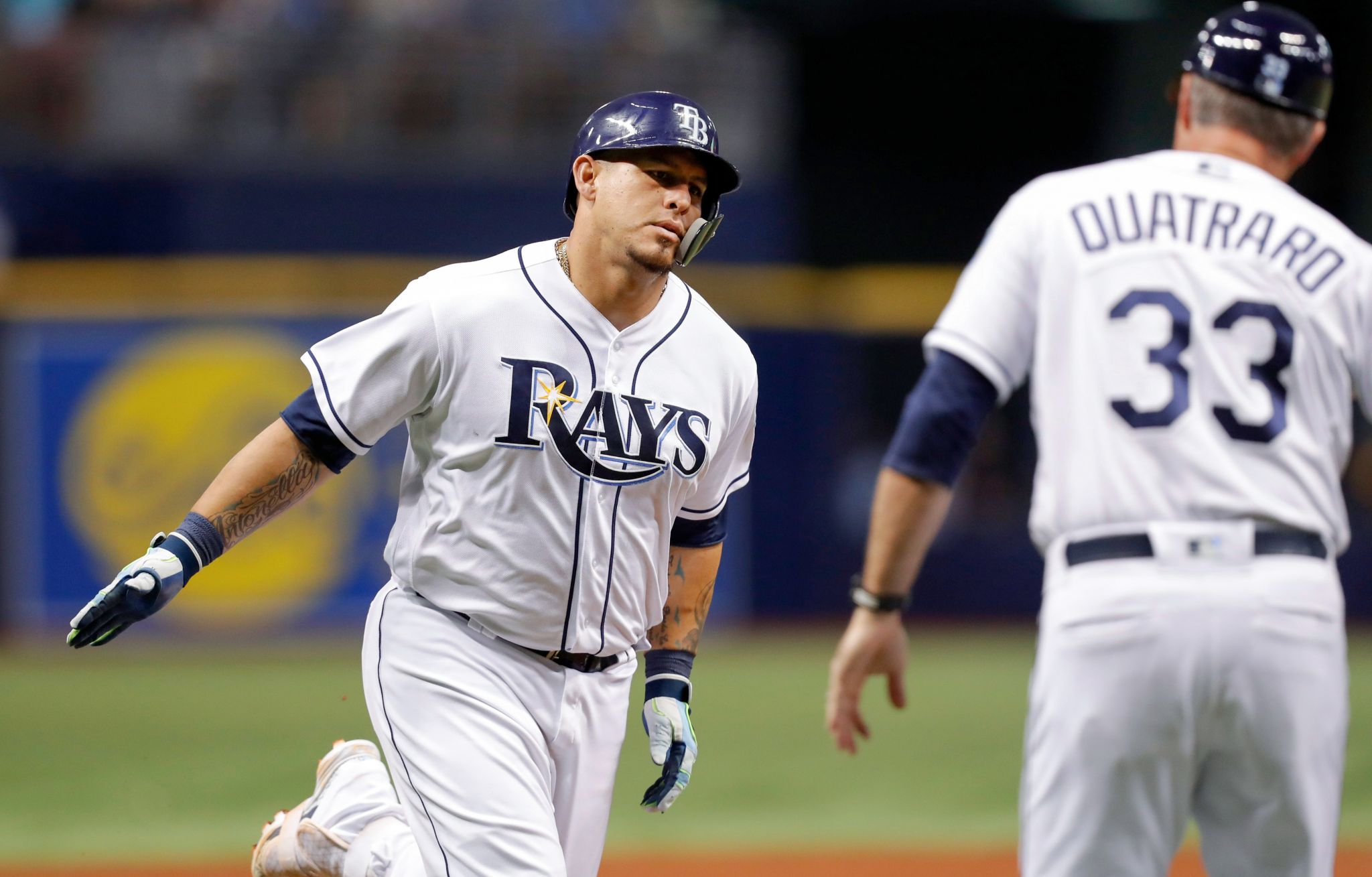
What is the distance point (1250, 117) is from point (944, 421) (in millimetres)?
781

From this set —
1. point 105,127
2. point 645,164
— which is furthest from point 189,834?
point 105,127

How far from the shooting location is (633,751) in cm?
863

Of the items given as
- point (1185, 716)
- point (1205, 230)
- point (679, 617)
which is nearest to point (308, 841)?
point (679, 617)

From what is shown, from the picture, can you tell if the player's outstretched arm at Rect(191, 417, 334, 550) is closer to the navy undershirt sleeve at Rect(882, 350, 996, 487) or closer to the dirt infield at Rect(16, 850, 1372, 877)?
the navy undershirt sleeve at Rect(882, 350, 996, 487)

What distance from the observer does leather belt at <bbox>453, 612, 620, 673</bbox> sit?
12.3ft

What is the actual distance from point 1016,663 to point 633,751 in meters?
4.16

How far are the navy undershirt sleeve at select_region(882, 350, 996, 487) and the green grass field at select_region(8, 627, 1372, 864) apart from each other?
131 inches

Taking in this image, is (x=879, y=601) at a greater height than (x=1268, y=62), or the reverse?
(x=1268, y=62)

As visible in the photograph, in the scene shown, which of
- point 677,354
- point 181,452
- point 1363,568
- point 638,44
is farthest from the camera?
point 638,44

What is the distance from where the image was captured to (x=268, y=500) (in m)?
3.73

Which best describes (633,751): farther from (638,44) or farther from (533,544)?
(638,44)

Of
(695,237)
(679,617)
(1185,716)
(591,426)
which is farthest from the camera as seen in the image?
(679,617)

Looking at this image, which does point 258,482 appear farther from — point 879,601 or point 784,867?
point 784,867

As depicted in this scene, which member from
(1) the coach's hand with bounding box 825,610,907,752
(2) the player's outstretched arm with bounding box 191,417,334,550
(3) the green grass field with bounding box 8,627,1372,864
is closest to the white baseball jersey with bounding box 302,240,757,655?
(2) the player's outstretched arm with bounding box 191,417,334,550
